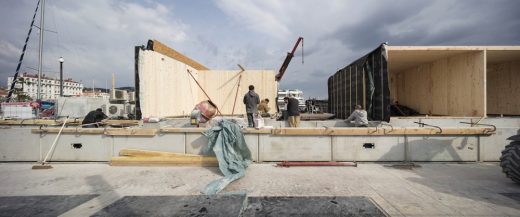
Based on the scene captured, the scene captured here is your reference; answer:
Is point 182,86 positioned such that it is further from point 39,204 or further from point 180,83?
point 39,204

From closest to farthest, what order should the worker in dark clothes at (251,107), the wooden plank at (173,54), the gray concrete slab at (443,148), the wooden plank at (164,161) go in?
1. the wooden plank at (164,161)
2. the gray concrete slab at (443,148)
3. the worker in dark clothes at (251,107)
4. the wooden plank at (173,54)

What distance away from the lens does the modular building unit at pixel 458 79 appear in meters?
9.83

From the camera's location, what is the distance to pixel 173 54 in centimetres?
1236

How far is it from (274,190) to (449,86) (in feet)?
35.4

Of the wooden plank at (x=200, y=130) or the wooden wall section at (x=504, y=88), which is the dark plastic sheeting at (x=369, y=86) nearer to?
the wooden plank at (x=200, y=130)

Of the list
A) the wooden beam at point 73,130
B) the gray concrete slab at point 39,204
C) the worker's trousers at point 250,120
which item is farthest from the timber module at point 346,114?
the gray concrete slab at point 39,204

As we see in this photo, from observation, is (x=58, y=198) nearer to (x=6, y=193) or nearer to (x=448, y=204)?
(x=6, y=193)

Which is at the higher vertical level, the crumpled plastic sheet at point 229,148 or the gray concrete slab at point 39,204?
the crumpled plastic sheet at point 229,148

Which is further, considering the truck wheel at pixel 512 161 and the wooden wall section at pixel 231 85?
the wooden wall section at pixel 231 85

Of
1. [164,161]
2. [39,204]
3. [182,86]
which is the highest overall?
[182,86]

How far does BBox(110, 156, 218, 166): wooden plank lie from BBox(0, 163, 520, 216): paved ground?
255 millimetres

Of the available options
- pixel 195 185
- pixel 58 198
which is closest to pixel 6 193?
pixel 58 198

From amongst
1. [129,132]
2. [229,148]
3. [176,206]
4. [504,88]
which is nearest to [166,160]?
[129,132]

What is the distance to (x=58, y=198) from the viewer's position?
490 centimetres
